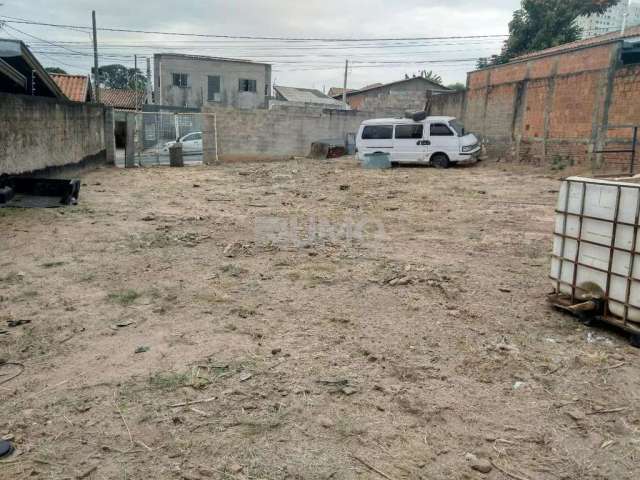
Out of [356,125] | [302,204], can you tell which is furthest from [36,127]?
[356,125]

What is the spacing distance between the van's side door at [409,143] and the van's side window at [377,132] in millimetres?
250

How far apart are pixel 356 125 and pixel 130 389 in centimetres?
2121

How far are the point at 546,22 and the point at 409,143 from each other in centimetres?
1406

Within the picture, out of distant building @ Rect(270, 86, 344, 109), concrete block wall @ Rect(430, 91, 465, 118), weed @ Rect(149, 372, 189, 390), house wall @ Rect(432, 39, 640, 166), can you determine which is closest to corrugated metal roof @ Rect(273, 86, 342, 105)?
distant building @ Rect(270, 86, 344, 109)

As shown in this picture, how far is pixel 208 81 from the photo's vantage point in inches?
1558

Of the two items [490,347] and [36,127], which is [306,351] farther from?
[36,127]

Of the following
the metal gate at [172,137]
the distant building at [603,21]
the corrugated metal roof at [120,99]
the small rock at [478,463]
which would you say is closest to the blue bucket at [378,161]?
the metal gate at [172,137]

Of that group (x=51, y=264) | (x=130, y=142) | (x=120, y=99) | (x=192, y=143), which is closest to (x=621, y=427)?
(x=51, y=264)

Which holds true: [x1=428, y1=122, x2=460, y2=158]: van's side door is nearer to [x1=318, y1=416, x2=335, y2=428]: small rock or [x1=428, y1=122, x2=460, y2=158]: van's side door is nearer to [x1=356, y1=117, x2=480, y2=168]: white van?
[x1=356, y1=117, x2=480, y2=168]: white van

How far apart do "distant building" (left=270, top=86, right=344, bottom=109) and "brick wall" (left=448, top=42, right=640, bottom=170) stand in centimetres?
1798

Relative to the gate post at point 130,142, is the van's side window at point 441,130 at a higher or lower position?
higher

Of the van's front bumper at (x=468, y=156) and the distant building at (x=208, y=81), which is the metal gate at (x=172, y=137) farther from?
the distant building at (x=208, y=81)

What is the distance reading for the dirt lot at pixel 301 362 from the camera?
2.38 meters

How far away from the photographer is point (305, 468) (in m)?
2.27
